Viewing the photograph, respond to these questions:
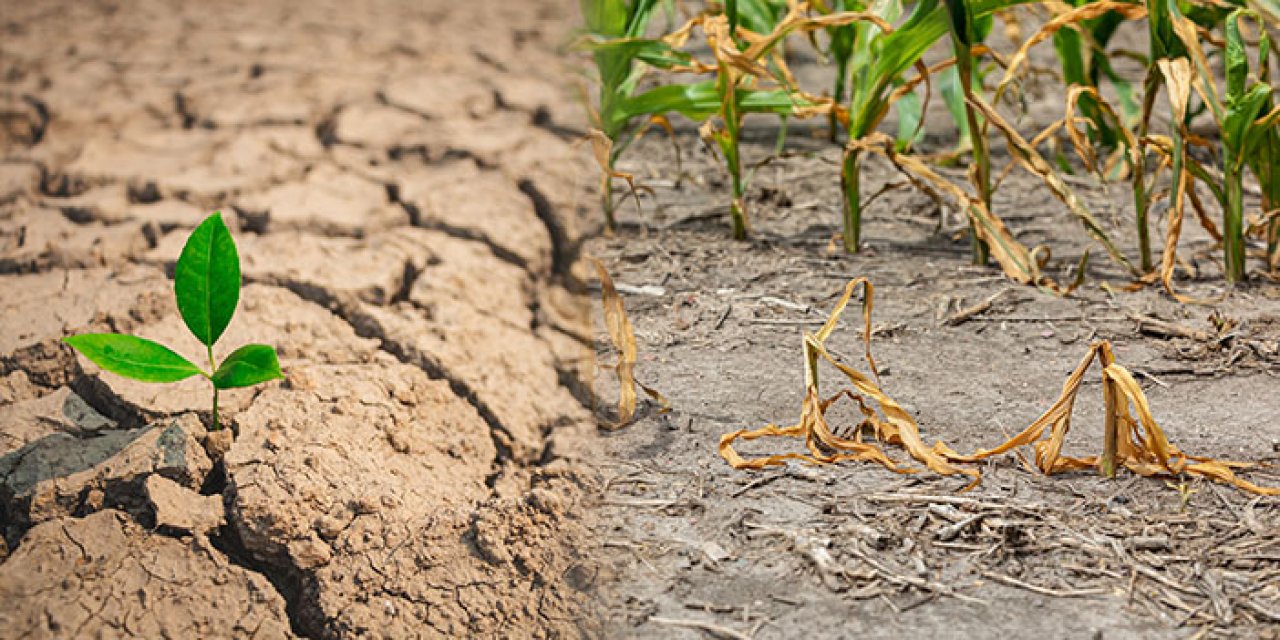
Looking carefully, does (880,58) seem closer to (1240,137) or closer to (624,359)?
(1240,137)

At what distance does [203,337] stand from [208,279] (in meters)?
0.09

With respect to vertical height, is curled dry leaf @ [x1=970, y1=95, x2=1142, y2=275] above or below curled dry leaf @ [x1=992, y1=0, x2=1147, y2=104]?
below

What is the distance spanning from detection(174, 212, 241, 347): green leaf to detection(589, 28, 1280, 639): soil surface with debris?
0.60 m

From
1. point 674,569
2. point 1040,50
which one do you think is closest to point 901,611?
point 674,569

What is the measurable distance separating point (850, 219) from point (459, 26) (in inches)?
86.6

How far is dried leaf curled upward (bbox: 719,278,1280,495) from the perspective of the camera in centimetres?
147

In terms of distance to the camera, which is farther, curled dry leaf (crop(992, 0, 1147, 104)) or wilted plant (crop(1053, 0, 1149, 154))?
wilted plant (crop(1053, 0, 1149, 154))

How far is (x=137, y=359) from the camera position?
5.26 ft

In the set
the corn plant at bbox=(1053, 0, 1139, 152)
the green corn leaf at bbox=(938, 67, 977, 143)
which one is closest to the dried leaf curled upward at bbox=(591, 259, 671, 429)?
the green corn leaf at bbox=(938, 67, 977, 143)

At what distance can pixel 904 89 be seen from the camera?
221 cm

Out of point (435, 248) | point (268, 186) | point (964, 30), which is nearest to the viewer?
point (964, 30)

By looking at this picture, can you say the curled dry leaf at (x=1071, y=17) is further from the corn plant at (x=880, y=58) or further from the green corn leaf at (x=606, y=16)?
the green corn leaf at (x=606, y=16)

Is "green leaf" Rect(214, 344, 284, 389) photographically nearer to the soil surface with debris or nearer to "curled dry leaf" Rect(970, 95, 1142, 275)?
the soil surface with debris

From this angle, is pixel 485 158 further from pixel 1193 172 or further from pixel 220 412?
pixel 1193 172
